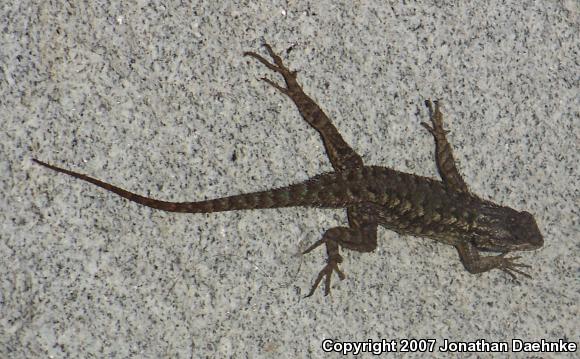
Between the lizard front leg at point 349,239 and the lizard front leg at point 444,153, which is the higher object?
the lizard front leg at point 444,153

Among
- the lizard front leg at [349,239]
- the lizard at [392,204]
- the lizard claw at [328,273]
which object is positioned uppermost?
the lizard at [392,204]

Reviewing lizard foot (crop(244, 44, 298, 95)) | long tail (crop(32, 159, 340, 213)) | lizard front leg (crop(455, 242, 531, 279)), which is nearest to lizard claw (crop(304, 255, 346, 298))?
long tail (crop(32, 159, 340, 213))

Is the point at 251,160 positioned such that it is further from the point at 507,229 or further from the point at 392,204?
the point at 507,229

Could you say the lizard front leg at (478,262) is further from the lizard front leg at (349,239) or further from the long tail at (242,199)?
the long tail at (242,199)

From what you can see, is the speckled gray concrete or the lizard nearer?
the speckled gray concrete

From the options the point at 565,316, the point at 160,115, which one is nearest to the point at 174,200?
the point at 160,115

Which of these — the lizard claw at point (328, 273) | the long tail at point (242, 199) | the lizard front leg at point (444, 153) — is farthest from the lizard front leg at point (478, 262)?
the long tail at point (242, 199)

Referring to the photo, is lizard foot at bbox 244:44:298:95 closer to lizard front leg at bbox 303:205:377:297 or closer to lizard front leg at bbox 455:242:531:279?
lizard front leg at bbox 303:205:377:297
